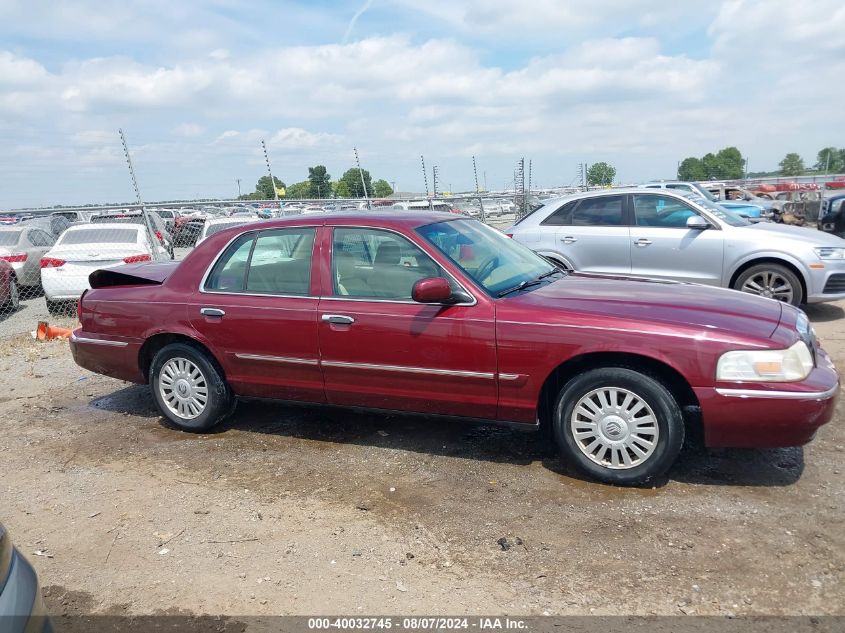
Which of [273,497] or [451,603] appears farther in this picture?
[273,497]

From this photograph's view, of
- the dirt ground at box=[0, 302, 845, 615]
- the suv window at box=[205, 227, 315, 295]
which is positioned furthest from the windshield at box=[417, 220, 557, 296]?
the dirt ground at box=[0, 302, 845, 615]

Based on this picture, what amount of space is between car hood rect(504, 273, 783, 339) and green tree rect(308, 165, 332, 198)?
67.4 ft

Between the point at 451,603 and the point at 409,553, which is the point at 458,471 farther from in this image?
the point at 451,603

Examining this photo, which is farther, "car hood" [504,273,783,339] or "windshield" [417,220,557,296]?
"windshield" [417,220,557,296]

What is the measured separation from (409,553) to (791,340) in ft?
7.84

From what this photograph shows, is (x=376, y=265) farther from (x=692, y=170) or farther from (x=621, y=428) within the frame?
(x=692, y=170)

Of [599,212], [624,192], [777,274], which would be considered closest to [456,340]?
[599,212]

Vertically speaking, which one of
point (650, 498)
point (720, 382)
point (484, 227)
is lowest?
point (650, 498)

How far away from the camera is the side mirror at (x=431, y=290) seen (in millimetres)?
3941

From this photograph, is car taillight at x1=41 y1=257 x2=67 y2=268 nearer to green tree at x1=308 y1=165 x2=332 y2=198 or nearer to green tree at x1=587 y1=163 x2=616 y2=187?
green tree at x1=308 y1=165 x2=332 y2=198

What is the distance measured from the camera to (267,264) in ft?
15.8

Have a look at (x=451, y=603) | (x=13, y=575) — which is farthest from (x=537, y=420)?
(x=13, y=575)

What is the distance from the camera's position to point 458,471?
13.9ft

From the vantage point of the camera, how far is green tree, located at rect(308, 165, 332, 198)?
25.2 meters
